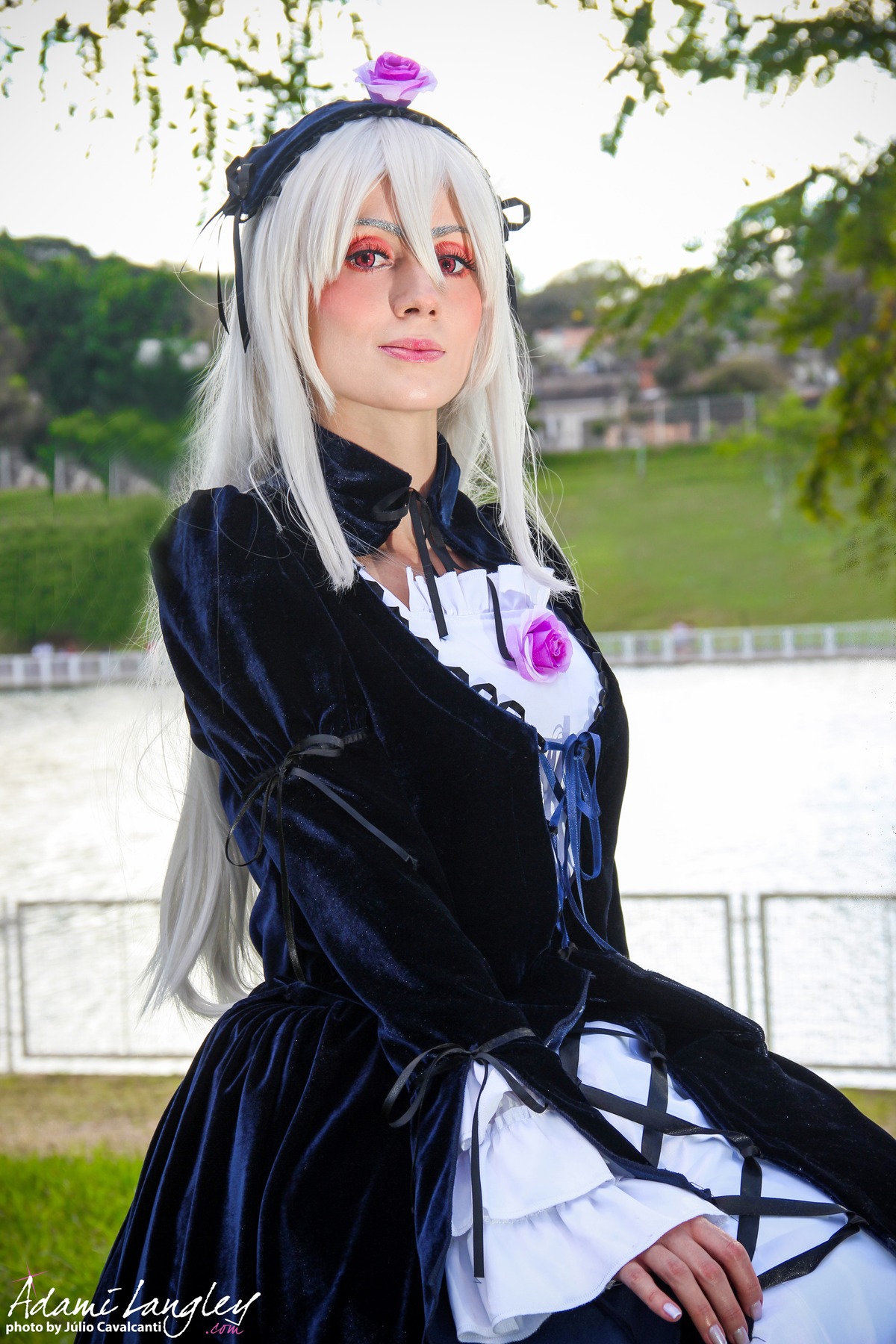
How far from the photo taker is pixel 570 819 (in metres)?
1.17

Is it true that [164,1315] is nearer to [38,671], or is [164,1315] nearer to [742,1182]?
[742,1182]

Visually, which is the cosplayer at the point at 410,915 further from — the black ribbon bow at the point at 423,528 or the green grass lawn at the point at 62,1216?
the green grass lawn at the point at 62,1216


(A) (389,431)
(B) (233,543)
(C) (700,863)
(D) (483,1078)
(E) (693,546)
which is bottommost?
(C) (700,863)

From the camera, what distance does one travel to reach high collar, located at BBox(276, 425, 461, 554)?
1190 mm

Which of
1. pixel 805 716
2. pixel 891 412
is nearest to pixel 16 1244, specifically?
pixel 891 412

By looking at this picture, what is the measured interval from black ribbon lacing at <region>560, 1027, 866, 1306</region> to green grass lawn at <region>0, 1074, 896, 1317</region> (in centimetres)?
132

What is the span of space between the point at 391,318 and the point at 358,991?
68 cm

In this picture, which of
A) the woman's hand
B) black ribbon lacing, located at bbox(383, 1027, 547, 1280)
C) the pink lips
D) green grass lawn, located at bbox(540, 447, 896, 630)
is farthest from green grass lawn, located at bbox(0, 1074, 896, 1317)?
green grass lawn, located at bbox(540, 447, 896, 630)

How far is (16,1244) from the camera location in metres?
2.50

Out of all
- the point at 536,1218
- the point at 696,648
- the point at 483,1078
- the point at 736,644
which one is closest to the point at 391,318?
the point at 483,1078

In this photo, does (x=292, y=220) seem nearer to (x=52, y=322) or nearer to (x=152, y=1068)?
(x=52, y=322)

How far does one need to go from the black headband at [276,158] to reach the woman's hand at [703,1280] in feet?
3.14

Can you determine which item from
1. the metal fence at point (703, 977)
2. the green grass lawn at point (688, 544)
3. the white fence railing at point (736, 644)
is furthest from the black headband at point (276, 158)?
the green grass lawn at point (688, 544)

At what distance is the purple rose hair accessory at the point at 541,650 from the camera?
117 cm
